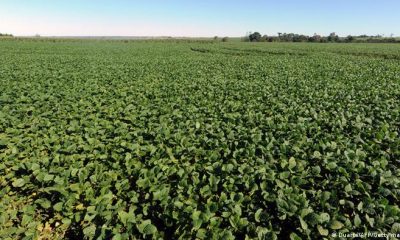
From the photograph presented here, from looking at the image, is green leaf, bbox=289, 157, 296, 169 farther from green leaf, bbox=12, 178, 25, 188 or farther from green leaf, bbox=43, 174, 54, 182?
green leaf, bbox=12, 178, 25, 188

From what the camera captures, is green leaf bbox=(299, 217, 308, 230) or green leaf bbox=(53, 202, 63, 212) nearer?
green leaf bbox=(299, 217, 308, 230)

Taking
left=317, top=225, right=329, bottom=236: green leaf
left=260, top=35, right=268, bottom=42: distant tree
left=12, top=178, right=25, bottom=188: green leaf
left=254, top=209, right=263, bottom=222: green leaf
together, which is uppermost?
left=260, top=35, right=268, bottom=42: distant tree

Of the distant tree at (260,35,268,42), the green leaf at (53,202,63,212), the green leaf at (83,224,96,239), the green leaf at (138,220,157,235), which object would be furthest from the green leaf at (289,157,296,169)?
the distant tree at (260,35,268,42)

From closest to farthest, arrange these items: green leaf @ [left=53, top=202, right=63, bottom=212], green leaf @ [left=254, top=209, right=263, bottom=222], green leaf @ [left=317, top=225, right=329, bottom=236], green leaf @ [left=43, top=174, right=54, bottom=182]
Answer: green leaf @ [left=317, top=225, right=329, bottom=236], green leaf @ [left=254, top=209, right=263, bottom=222], green leaf @ [left=53, top=202, right=63, bottom=212], green leaf @ [left=43, top=174, right=54, bottom=182]

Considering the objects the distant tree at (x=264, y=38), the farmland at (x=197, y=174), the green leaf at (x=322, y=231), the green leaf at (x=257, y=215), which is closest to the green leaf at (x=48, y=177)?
the farmland at (x=197, y=174)

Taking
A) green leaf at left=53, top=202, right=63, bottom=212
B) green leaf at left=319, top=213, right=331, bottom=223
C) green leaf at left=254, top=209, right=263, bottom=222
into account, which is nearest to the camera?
green leaf at left=319, top=213, right=331, bottom=223

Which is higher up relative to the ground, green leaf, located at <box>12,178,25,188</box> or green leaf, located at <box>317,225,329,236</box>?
green leaf, located at <box>317,225,329,236</box>

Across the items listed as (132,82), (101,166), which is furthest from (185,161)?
(132,82)

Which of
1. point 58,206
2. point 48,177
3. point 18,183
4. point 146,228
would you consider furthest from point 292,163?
point 18,183

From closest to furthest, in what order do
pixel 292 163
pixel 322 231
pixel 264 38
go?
pixel 322 231 < pixel 292 163 < pixel 264 38

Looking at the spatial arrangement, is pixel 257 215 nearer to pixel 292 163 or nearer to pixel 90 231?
pixel 292 163

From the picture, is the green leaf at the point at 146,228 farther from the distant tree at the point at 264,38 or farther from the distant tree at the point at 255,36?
the distant tree at the point at 255,36

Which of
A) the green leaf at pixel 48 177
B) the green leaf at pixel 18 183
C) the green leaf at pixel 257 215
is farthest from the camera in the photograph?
the green leaf at pixel 18 183

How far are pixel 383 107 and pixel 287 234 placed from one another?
6.98 metres
